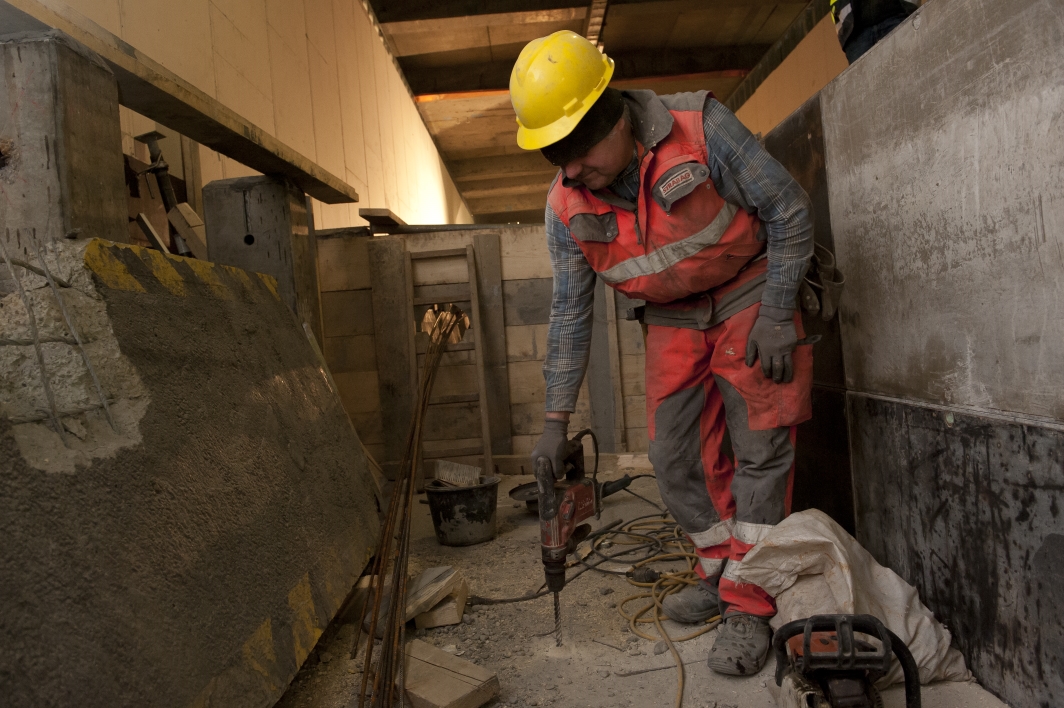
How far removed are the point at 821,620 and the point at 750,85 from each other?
9.93 m

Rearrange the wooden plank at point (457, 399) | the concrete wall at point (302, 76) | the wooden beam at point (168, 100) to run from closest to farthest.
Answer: the wooden beam at point (168, 100), the concrete wall at point (302, 76), the wooden plank at point (457, 399)

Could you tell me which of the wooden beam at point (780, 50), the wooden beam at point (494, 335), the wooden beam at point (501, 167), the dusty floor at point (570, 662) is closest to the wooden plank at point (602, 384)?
the wooden beam at point (494, 335)

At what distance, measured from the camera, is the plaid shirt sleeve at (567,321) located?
2436 mm

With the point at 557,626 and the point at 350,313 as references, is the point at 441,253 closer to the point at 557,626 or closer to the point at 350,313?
the point at 350,313

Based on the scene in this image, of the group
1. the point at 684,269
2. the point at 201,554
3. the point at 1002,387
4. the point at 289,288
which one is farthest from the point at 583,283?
the point at 289,288

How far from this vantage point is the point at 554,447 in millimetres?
2287

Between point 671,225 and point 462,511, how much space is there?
201 cm

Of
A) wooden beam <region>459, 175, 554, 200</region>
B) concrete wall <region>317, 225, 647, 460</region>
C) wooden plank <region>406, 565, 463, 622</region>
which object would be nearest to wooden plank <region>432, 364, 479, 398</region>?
concrete wall <region>317, 225, 647, 460</region>

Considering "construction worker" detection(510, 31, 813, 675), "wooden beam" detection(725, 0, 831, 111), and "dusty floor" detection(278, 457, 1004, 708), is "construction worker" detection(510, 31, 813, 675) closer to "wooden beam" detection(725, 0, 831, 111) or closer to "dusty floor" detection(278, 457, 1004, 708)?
"dusty floor" detection(278, 457, 1004, 708)

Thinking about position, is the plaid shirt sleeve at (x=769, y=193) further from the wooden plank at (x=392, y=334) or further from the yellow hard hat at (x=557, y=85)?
the wooden plank at (x=392, y=334)

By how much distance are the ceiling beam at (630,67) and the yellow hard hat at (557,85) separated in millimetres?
7794

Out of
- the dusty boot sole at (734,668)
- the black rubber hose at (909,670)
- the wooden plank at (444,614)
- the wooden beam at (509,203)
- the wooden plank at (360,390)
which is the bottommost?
the dusty boot sole at (734,668)

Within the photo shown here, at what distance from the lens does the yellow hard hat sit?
6.70 feet

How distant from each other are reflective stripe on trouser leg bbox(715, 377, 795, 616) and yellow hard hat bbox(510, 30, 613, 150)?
3.29 ft
